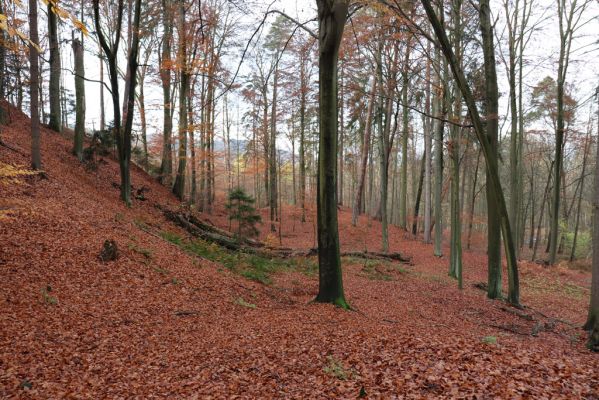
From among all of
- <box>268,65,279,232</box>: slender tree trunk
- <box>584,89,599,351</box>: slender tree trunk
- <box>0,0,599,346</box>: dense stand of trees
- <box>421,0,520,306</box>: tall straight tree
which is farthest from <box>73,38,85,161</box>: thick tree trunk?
<box>584,89,599,351</box>: slender tree trunk

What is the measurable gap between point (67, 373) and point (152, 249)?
5.41 metres

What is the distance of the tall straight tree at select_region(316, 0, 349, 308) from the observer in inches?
245

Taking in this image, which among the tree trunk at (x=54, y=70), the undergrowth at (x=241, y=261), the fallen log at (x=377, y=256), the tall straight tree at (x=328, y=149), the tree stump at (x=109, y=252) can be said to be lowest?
the fallen log at (x=377, y=256)

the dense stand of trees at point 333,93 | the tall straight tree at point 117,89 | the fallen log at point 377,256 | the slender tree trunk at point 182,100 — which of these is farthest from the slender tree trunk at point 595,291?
the slender tree trunk at point 182,100

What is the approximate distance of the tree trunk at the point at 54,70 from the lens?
1227 cm

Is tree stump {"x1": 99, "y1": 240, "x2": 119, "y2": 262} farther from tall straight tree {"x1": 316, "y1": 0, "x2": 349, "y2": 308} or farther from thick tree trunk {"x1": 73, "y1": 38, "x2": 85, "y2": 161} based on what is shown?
thick tree trunk {"x1": 73, "y1": 38, "x2": 85, "y2": 161}

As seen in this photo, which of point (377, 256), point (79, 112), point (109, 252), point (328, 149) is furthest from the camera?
point (377, 256)

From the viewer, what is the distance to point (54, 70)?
42.6 feet

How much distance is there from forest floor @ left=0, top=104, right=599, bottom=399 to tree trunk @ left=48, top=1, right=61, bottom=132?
10.9 ft

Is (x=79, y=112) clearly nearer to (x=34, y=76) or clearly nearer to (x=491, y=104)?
(x=34, y=76)

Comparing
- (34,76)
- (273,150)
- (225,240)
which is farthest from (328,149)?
(273,150)

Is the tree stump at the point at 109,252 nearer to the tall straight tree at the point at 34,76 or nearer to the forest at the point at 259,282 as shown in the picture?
the forest at the point at 259,282

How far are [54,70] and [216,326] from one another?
13046 mm

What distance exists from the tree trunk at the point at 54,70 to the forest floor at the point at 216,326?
3310 millimetres
